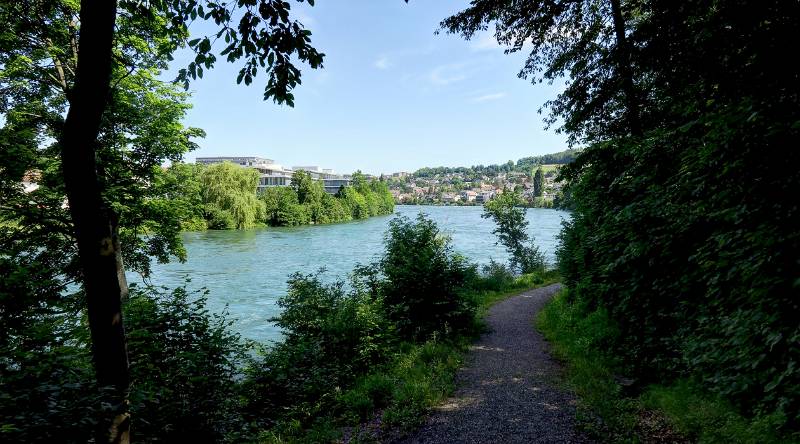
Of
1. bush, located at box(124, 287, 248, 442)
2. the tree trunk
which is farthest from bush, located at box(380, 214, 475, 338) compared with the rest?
the tree trunk

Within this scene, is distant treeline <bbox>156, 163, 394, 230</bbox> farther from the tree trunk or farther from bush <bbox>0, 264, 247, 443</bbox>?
the tree trunk

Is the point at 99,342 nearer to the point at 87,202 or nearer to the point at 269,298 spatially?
the point at 87,202

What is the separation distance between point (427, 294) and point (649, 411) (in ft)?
22.4

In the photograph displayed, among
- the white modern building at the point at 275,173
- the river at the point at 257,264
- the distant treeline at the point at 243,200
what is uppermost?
the white modern building at the point at 275,173

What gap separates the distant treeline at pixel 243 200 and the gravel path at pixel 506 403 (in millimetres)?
10862

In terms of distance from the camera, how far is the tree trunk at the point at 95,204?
2422mm

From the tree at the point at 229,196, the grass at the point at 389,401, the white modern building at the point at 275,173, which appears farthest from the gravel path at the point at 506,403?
the white modern building at the point at 275,173

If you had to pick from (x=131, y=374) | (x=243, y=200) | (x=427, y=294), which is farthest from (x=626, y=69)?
(x=243, y=200)

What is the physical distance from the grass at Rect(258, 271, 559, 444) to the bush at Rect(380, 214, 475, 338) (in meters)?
1.58

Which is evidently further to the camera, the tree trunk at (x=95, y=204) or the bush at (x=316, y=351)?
the bush at (x=316, y=351)

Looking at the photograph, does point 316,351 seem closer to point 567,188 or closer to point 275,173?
point 567,188

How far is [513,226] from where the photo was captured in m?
28.0

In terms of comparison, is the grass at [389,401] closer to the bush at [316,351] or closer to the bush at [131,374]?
the bush at [316,351]

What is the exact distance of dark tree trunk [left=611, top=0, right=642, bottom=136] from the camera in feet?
25.1
